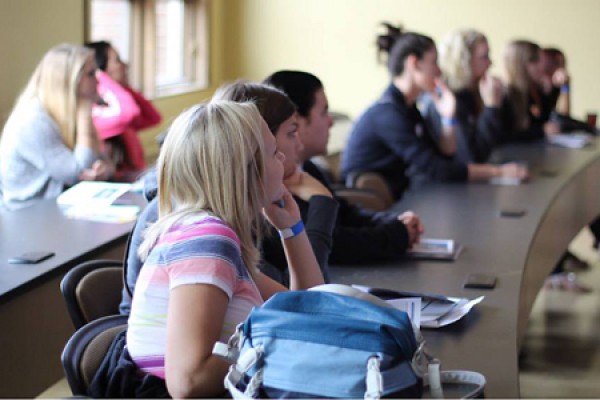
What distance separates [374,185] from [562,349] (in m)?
1.20

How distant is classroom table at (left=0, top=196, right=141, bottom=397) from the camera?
→ 2.53m

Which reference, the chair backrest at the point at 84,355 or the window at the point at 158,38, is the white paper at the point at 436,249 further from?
the window at the point at 158,38

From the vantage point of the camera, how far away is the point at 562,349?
4.51 metres

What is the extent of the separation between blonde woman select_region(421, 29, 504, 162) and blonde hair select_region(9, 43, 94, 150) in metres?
1.91

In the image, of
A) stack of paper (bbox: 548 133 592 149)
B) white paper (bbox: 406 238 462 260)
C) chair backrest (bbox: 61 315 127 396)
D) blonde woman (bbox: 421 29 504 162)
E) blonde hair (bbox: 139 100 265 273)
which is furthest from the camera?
stack of paper (bbox: 548 133 592 149)

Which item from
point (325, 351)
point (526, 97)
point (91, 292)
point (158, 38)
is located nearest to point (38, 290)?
point (91, 292)

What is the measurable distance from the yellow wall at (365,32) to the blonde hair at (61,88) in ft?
14.3

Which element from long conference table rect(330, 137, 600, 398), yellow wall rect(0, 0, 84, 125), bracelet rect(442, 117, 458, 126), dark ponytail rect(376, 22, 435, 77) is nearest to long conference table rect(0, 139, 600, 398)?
long conference table rect(330, 137, 600, 398)

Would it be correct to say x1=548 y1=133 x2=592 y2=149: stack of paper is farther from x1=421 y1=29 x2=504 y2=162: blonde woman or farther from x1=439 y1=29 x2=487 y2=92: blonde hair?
x1=439 y1=29 x2=487 y2=92: blonde hair

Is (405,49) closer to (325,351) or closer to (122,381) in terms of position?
(122,381)

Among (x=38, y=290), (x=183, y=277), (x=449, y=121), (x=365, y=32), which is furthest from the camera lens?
(x=365, y=32)

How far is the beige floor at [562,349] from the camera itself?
3938 millimetres

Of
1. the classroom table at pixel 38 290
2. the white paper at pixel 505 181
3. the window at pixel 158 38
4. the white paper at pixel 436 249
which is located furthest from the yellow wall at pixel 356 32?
the white paper at pixel 436 249

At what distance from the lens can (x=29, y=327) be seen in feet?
8.77
